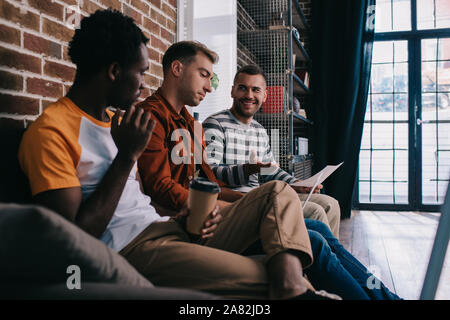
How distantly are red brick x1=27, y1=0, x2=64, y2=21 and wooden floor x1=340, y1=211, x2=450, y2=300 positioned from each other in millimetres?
1552

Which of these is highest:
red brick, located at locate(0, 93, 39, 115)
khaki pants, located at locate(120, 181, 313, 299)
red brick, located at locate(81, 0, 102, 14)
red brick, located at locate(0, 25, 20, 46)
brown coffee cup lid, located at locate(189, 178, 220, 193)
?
red brick, located at locate(81, 0, 102, 14)

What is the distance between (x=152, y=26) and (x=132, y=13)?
0.21 m

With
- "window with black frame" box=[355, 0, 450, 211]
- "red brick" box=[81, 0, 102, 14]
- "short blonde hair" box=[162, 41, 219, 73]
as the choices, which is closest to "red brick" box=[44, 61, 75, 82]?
"red brick" box=[81, 0, 102, 14]

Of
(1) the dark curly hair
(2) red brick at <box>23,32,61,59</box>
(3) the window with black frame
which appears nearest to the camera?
(1) the dark curly hair

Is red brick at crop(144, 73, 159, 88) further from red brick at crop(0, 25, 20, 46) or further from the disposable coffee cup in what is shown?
the disposable coffee cup

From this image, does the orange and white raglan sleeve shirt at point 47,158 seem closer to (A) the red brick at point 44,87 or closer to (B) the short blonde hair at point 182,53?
(A) the red brick at point 44,87

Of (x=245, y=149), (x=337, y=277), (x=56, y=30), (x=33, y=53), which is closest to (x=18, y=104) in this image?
(x=33, y=53)

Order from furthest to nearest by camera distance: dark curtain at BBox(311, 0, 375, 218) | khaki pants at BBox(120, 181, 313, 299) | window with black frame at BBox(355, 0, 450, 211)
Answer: window with black frame at BBox(355, 0, 450, 211)
dark curtain at BBox(311, 0, 375, 218)
khaki pants at BBox(120, 181, 313, 299)

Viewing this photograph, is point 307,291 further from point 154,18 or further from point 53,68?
point 154,18

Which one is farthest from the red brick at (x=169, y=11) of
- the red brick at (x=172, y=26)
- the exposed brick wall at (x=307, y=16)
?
the exposed brick wall at (x=307, y=16)

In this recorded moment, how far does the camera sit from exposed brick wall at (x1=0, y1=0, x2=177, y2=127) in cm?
114

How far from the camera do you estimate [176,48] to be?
1.69 meters
